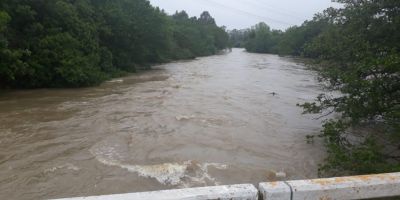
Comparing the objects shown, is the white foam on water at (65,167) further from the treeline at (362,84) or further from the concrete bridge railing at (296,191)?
the concrete bridge railing at (296,191)

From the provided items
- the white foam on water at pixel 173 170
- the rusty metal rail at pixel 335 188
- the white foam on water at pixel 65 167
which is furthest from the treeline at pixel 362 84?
the white foam on water at pixel 65 167

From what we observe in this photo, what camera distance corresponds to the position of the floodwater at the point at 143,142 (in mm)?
8141

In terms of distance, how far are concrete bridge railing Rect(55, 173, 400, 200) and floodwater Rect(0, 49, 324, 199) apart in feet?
16.2

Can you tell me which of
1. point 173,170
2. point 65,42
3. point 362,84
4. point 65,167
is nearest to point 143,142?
point 173,170

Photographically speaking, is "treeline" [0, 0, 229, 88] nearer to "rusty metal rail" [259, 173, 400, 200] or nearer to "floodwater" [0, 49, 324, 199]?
"floodwater" [0, 49, 324, 199]

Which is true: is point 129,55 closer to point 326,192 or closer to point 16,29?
point 16,29

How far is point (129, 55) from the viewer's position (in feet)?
108

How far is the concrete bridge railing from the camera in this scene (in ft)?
9.34

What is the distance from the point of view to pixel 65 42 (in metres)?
21.5

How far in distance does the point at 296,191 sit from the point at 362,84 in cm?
590

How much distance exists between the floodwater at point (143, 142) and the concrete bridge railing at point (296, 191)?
4.94m

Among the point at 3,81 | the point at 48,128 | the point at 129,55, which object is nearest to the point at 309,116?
the point at 48,128

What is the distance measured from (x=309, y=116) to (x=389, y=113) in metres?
8.26

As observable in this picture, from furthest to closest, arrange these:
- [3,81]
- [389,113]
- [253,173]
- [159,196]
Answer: [3,81]
[253,173]
[389,113]
[159,196]
